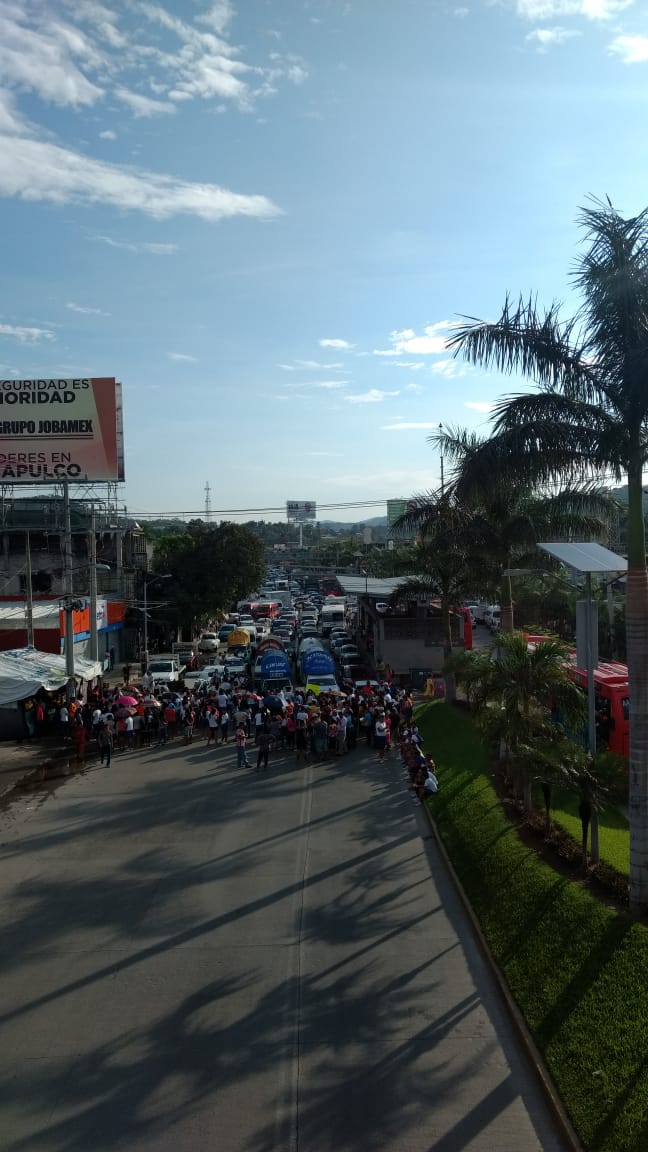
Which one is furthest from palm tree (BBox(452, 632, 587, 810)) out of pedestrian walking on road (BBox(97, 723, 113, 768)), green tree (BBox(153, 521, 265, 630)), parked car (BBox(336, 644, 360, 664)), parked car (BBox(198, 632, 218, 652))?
parked car (BBox(198, 632, 218, 652))

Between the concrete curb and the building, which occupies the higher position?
the building

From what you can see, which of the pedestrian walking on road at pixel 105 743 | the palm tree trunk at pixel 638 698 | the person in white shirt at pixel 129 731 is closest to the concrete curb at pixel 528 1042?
the palm tree trunk at pixel 638 698

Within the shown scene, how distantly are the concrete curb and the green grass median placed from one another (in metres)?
0.06

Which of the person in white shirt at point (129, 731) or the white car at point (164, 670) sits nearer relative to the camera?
the person in white shirt at point (129, 731)

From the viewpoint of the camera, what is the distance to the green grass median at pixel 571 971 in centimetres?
677

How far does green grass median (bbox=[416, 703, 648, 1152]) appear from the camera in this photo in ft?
22.2

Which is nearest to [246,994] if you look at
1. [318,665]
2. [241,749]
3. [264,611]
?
[241,749]

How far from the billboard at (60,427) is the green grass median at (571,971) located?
88.3 feet

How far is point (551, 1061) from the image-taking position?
24.4 ft

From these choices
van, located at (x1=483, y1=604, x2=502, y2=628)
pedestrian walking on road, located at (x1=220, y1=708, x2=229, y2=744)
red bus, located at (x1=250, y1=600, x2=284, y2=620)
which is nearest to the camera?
pedestrian walking on road, located at (x1=220, y1=708, x2=229, y2=744)

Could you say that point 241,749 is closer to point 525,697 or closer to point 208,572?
point 525,697

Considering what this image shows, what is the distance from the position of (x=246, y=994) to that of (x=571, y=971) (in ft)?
11.8

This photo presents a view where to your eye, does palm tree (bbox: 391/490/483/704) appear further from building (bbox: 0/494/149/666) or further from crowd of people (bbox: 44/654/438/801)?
building (bbox: 0/494/149/666)

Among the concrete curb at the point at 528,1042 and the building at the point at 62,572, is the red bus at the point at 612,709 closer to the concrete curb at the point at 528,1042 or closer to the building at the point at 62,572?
the concrete curb at the point at 528,1042
